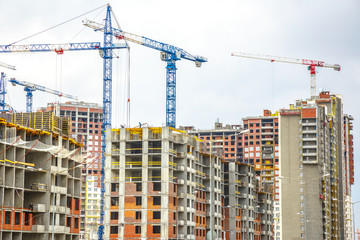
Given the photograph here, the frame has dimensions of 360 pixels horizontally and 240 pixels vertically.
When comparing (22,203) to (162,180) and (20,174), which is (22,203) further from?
(162,180)

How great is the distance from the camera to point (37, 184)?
10025 centimetres

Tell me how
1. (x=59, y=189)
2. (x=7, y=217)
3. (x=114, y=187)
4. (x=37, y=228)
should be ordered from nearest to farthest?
(x=7, y=217) → (x=37, y=228) → (x=59, y=189) → (x=114, y=187)

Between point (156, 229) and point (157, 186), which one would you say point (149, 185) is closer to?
point (157, 186)

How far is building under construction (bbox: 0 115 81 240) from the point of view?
306 ft

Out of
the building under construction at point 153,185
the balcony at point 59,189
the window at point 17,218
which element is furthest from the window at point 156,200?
the window at point 17,218

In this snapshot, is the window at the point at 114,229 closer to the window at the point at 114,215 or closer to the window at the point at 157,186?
the window at the point at 114,215

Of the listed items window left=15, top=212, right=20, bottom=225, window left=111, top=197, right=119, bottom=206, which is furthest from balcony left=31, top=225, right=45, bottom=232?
window left=111, top=197, right=119, bottom=206

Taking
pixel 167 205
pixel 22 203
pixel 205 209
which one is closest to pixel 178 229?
pixel 167 205

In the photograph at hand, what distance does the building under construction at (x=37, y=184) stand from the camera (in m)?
93.3

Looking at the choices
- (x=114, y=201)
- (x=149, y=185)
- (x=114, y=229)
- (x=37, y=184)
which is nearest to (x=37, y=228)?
(x=37, y=184)

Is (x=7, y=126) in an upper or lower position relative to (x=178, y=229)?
upper

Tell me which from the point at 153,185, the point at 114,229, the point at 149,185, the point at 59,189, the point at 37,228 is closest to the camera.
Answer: the point at 37,228

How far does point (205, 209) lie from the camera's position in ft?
502

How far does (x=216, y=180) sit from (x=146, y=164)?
2916cm
